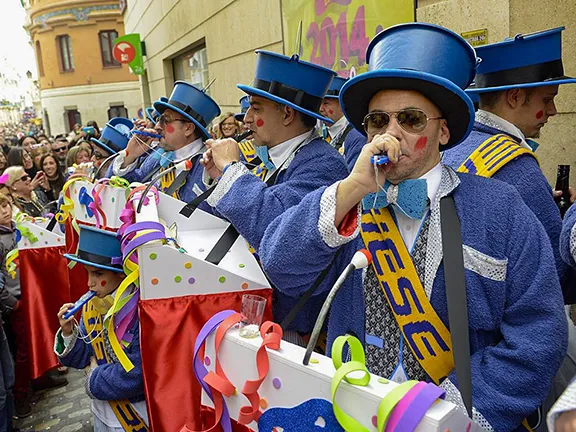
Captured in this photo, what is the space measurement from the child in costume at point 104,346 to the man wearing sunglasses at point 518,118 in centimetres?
151

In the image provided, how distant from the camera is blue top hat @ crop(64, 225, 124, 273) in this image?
7.84 feet

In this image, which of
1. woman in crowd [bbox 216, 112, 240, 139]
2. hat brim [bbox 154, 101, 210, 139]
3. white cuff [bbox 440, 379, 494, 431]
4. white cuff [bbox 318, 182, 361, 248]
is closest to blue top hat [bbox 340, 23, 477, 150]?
white cuff [bbox 318, 182, 361, 248]

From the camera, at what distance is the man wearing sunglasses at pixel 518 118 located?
1.91 metres

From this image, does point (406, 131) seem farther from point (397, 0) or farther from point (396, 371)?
point (397, 0)

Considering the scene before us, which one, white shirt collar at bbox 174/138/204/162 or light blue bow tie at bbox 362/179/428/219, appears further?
white shirt collar at bbox 174/138/204/162

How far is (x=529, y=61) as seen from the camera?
2.16 metres

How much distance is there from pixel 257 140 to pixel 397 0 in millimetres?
2506

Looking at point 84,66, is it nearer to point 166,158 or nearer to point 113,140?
point 113,140

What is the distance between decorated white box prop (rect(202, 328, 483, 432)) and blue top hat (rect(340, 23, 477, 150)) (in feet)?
2.57

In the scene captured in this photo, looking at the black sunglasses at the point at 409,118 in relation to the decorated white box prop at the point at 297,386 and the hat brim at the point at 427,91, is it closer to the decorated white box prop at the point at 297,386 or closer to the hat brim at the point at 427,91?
the hat brim at the point at 427,91

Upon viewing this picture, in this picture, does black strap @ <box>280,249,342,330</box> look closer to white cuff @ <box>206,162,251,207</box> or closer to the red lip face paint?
the red lip face paint

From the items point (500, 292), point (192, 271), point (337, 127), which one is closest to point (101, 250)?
point (192, 271)

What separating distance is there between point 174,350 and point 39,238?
2696 mm

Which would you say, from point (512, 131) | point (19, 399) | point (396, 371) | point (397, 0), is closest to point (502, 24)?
point (397, 0)
